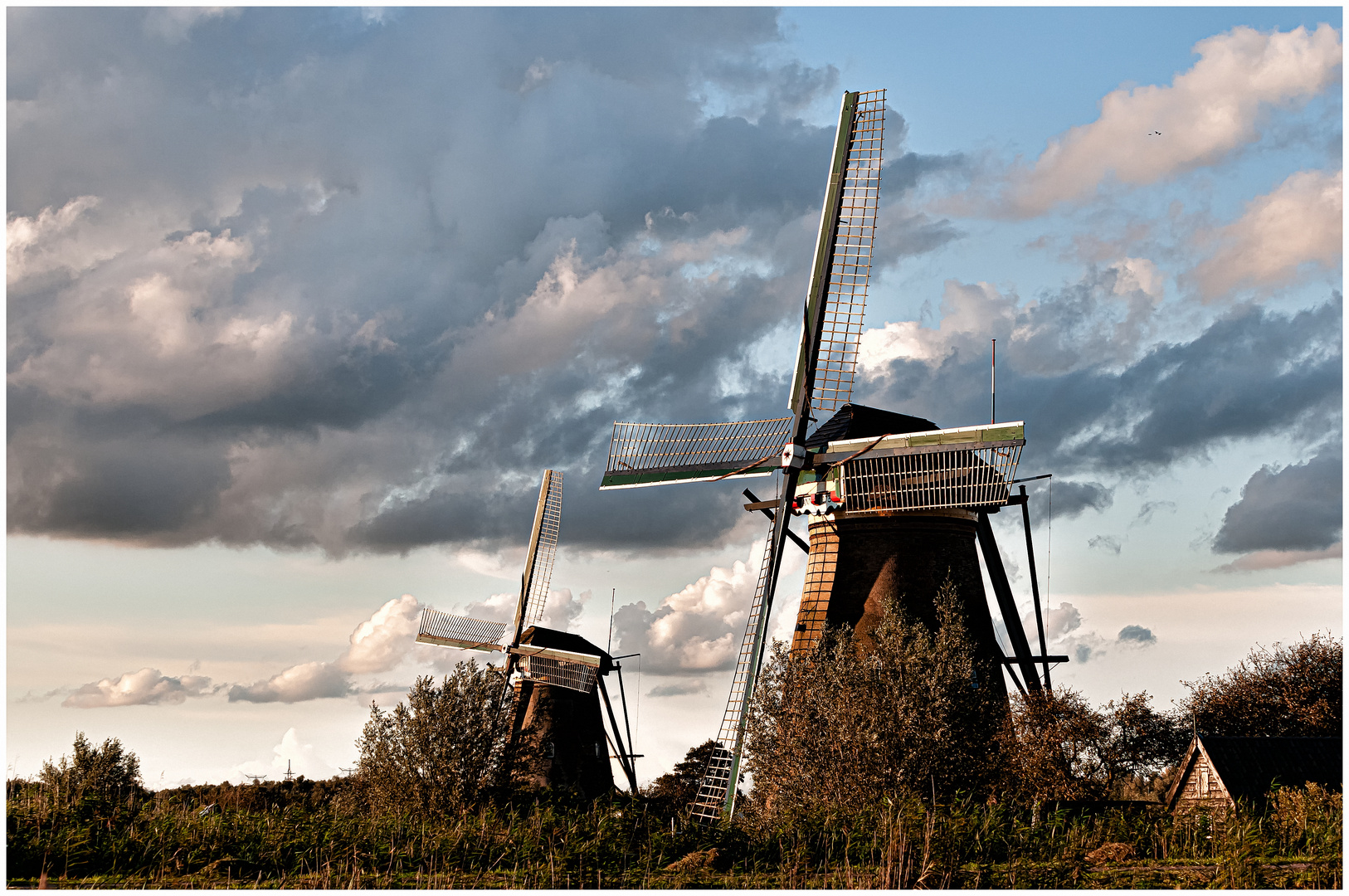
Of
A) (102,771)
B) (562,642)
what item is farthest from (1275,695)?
(102,771)

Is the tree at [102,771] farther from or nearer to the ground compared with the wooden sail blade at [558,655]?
nearer to the ground

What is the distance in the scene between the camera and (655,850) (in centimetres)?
2105

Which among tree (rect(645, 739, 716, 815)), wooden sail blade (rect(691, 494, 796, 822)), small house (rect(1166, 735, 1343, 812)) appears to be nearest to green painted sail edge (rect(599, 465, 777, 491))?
wooden sail blade (rect(691, 494, 796, 822))

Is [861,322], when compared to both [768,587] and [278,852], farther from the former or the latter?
[278,852]

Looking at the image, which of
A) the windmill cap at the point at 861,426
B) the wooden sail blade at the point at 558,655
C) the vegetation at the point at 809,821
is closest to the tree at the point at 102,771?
the vegetation at the point at 809,821

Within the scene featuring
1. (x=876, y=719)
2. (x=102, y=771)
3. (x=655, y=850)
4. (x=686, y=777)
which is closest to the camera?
(x=655, y=850)

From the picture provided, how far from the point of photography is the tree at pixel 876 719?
25203mm

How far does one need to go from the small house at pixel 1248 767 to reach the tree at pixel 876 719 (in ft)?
18.4

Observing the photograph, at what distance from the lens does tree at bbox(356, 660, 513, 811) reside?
31.8m

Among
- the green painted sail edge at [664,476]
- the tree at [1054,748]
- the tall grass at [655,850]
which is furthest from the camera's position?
the green painted sail edge at [664,476]

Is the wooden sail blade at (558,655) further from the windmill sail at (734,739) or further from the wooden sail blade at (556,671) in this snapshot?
the windmill sail at (734,739)

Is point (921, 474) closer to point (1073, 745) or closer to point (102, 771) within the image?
point (1073, 745)

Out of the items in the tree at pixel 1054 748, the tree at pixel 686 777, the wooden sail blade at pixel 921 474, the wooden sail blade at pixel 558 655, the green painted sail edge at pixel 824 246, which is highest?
the green painted sail edge at pixel 824 246

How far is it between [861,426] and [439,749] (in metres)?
14.2
